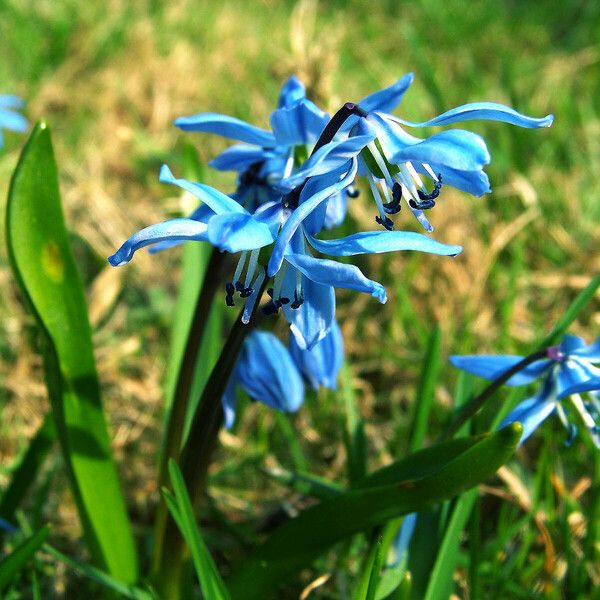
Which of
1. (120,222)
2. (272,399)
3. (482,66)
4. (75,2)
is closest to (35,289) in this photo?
(272,399)

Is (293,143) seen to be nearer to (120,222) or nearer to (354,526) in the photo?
(354,526)

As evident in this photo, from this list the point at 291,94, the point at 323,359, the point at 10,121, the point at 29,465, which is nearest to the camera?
the point at 291,94

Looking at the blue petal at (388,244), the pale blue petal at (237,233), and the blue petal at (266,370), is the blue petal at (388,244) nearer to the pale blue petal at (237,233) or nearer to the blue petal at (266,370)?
the pale blue petal at (237,233)

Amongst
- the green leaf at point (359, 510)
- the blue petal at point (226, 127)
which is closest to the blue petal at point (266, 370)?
the green leaf at point (359, 510)

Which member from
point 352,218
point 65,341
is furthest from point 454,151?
point 352,218

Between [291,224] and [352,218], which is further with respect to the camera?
[352,218]

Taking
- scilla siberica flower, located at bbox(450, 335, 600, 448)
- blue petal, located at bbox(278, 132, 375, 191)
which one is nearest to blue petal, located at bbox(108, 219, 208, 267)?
blue petal, located at bbox(278, 132, 375, 191)

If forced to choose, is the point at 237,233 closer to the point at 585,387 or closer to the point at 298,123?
the point at 298,123
